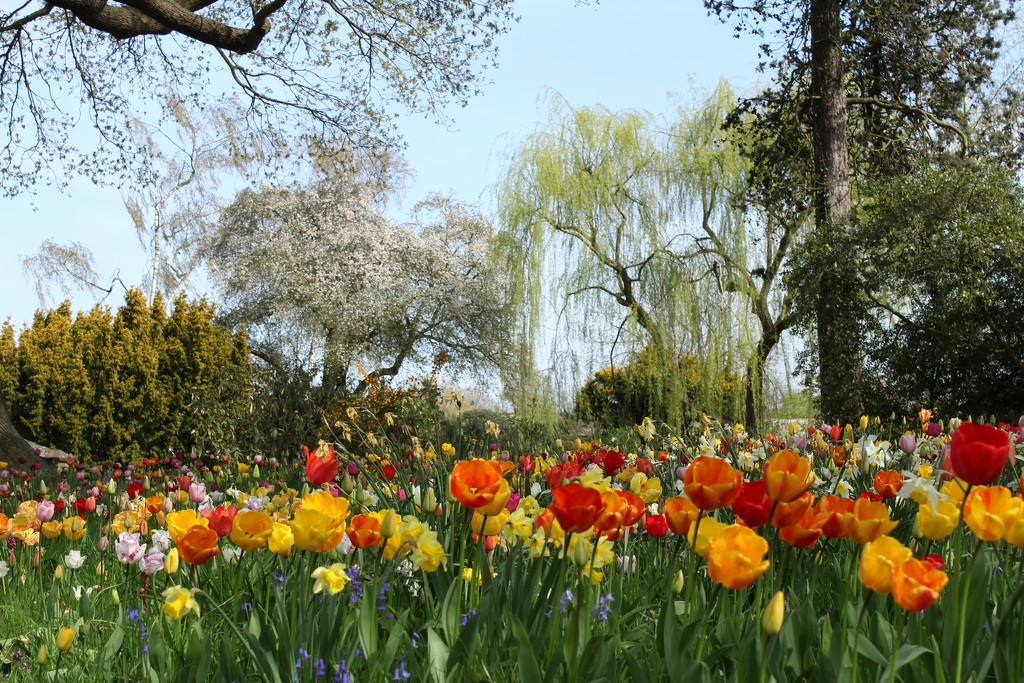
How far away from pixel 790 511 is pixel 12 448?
7622 mm

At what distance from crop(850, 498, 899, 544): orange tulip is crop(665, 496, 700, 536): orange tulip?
0.80 ft

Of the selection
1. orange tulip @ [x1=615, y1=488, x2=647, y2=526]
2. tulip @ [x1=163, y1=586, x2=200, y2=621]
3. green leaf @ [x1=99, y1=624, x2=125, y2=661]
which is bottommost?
green leaf @ [x1=99, y1=624, x2=125, y2=661]

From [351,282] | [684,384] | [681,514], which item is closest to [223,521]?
[681,514]

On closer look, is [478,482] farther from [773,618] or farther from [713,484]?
[773,618]

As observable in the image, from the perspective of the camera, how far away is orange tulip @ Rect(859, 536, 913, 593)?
41.9 inches

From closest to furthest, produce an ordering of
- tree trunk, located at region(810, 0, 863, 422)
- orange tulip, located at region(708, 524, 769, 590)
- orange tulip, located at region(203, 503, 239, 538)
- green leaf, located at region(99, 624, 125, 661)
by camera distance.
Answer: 1. orange tulip, located at region(708, 524, 769, 590)
2. orange tulip, located at region(203, 503, 239, 538)
3. green leaf, located at region(99, 624, 125, 661)
4. tree trunk, located at region(810, 0, 863, 422)

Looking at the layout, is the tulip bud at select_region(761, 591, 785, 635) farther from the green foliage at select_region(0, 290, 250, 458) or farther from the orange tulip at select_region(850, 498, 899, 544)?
the green foliage at select_region(0, 290, 250, 458)

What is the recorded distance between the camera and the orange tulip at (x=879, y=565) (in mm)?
1063

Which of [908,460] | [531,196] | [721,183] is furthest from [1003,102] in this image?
[908,460]

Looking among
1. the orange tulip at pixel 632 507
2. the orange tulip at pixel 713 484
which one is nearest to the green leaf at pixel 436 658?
the orange tulip at pixel 632 507

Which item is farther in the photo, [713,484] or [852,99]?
[852,99]

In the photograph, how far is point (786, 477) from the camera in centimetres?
123

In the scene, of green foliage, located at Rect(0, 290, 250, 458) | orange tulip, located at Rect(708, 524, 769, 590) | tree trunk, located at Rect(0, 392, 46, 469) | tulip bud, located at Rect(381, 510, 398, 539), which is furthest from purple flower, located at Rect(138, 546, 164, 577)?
green foliage, located at Rect(0, 290, 250, 458)

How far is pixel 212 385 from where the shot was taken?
10812 mm
